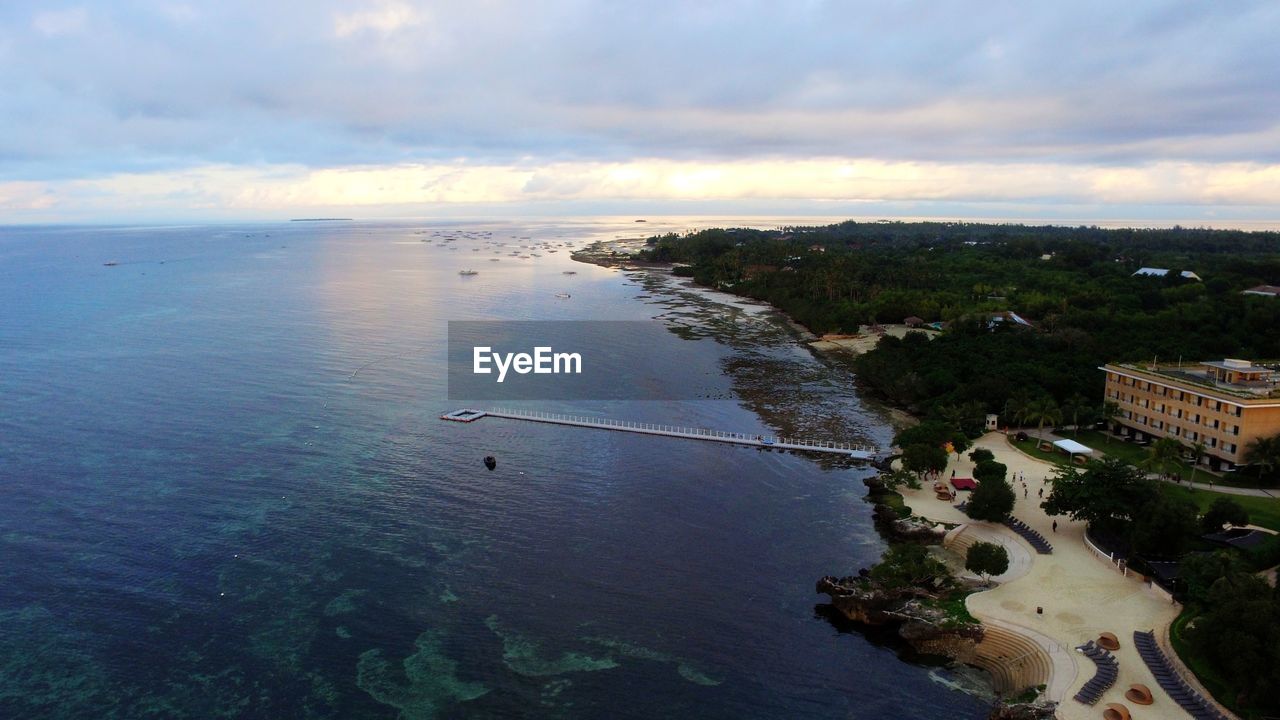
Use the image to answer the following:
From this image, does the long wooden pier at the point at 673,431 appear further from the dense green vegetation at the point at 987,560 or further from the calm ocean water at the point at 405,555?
the dense green vegetation at the point at 987,560

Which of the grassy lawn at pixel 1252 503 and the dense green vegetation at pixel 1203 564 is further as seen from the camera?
the grassy lawn at pixel 1252 503

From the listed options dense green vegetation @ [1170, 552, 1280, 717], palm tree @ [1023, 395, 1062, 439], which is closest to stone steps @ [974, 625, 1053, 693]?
dense green vegetation @ [1170, 552, 1280, 717]

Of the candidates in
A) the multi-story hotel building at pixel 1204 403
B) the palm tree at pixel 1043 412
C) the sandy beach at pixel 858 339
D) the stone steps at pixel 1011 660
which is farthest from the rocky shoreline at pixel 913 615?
the sandy beach at pixel 858 339

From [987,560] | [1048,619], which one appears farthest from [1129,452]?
[1048,619]

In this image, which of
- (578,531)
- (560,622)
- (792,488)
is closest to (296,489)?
(578,531)

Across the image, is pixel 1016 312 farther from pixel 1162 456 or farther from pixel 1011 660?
pixel 1011 660

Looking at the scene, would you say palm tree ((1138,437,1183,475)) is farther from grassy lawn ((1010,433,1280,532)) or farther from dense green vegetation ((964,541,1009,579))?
dense green vegetation ((964,541,1009,579))
